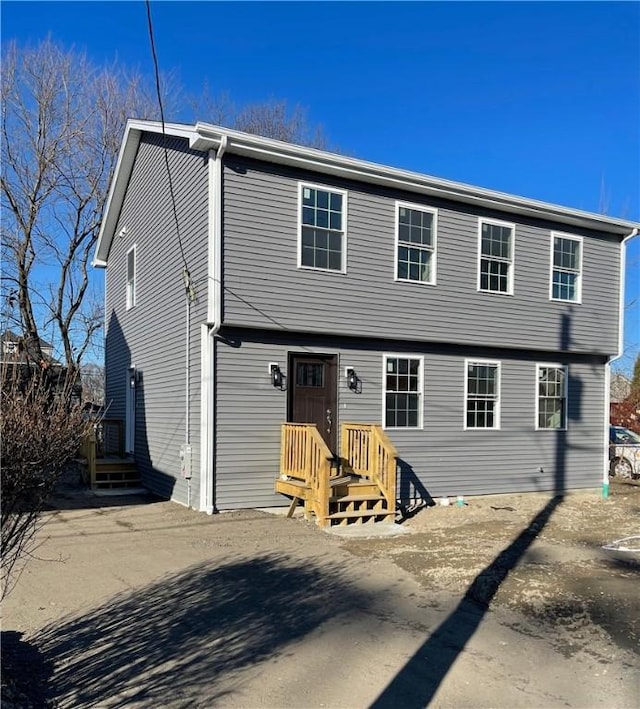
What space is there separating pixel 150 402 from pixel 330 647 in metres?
9.09

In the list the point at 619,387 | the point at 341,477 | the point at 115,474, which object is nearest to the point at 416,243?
the point at 341,477

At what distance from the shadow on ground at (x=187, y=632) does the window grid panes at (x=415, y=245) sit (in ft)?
21.0

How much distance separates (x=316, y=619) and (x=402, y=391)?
22.4 feet

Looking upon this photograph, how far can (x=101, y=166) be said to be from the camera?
887 inches

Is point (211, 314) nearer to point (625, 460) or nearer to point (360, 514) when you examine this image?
point (360, 514)


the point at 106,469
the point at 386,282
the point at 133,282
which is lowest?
the point at 106,469

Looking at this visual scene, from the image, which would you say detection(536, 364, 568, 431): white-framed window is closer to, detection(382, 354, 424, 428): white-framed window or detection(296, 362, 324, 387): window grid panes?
detection(382, 354, 424, 428): white-framed window

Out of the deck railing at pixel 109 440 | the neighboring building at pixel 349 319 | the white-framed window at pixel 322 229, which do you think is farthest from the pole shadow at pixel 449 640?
the deck railing at pixel 109 440

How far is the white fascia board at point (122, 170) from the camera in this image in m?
11.2

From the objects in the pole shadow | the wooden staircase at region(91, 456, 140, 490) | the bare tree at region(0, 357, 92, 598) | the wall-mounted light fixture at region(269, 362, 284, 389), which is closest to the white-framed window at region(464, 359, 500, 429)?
the pole shadow

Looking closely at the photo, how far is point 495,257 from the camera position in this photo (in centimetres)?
1289

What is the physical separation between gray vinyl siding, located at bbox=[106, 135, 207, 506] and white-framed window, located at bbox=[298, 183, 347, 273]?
1.65m

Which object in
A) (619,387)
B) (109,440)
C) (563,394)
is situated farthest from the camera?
(619,387)

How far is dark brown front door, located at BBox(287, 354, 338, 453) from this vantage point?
10.9 m
